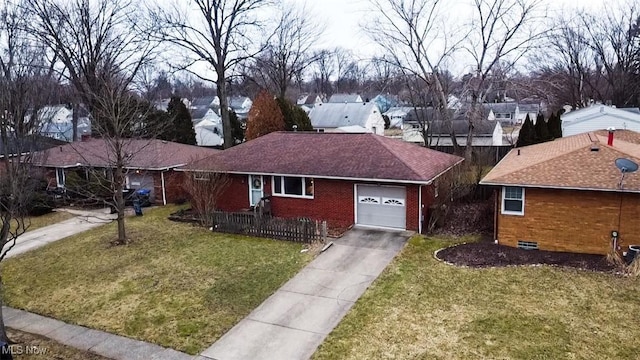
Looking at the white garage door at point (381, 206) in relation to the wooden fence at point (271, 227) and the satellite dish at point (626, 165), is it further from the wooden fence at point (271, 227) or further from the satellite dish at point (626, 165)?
the satellite dish at point (626, 165)

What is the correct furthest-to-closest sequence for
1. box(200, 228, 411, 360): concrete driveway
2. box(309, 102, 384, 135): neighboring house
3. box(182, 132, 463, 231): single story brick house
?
box(309, 102, 384, 135): neighboring house, box(182, 132, 463, 231): single story brick house, box(200, 228, 411, 360): concrete driveway

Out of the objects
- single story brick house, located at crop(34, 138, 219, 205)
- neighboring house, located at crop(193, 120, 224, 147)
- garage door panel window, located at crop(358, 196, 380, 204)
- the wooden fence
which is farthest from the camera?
neighboring house, located at crop(193, 120, 224, 147)

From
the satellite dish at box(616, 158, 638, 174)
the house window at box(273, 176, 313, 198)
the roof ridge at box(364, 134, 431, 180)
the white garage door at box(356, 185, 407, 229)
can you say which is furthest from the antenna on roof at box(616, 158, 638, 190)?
the house window at box(273, 176, 313, 198)

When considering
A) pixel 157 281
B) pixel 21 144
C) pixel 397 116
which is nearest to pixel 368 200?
pixel 157 281

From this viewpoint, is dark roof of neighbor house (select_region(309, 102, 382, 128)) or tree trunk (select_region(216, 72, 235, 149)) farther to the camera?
dark roof of neighbor house (select_region(309, 102, 382, 128))

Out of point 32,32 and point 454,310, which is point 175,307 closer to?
point 454,310

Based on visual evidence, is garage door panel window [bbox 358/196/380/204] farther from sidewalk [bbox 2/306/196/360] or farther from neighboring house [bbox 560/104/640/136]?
neighboring house [bbox 560/104/640/136]

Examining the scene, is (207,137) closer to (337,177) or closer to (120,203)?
(120,203)
